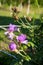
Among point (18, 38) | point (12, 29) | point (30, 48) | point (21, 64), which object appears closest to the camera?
point (18, 38)

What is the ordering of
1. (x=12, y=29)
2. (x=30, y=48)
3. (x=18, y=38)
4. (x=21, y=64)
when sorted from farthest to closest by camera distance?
(x=30, y=48), (x=21, y=64), (x=12, y=29), (x=18, y=38)

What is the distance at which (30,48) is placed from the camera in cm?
242

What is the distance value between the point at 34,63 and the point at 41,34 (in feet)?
1.17

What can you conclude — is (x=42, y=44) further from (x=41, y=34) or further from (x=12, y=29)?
(x=12, y=29)

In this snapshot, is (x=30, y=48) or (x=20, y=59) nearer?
(x=20, y=59)

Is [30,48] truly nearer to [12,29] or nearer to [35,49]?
[35,49]

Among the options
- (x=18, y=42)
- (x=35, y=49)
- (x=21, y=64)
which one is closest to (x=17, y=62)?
(x=21, y=64)

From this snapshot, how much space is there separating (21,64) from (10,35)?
12.8 inches

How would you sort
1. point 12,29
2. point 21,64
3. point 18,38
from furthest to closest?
point 21,64 < point 12,29 < point 18,38

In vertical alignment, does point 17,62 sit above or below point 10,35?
below

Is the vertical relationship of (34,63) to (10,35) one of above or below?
below

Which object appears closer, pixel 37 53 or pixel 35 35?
pixel 37 53

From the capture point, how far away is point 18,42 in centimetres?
193

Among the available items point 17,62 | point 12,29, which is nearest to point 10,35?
point 12,29
